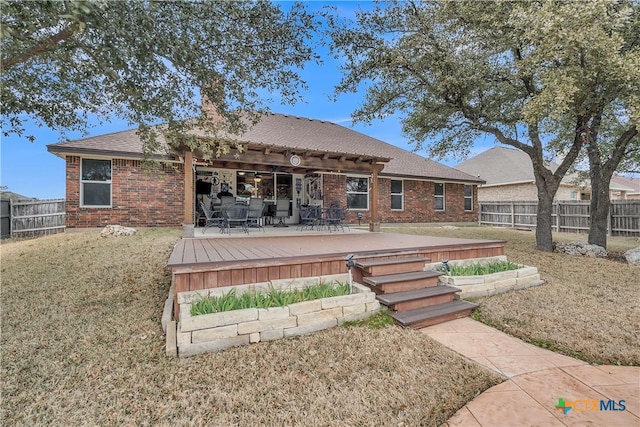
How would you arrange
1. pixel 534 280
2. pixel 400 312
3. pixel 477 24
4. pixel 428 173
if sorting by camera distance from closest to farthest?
pixel 400 312 → pixel 534 280 → pixel 477 24 → pixel 428 173

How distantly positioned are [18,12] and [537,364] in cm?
566

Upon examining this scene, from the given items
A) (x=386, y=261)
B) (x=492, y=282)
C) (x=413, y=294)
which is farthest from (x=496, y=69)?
(x=413, y=294)

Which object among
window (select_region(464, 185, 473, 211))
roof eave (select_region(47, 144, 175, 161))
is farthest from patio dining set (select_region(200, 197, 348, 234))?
window (select_region(464, 185, 473, 211))

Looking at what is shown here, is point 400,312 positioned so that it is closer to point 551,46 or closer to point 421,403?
point 421,403

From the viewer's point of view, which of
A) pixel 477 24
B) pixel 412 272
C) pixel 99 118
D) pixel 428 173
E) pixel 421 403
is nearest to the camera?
pixel 421 403

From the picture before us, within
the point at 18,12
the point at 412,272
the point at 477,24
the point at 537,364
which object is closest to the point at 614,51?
the point at 477,24

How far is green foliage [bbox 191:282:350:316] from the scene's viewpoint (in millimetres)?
3297

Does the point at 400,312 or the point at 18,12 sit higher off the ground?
the point at 18,12

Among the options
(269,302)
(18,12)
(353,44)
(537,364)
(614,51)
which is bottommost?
(537,364)

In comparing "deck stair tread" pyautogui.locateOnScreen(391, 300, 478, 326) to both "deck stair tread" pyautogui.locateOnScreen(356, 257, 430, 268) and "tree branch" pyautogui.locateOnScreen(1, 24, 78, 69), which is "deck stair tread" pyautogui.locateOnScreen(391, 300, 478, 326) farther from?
"tree branch" pyautogui.locateOnScreen(1, 24, 78, 69)

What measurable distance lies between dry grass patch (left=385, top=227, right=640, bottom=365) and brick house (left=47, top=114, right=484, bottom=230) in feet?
16.3

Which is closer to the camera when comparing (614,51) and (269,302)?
(269,302)

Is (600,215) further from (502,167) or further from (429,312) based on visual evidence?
(502,167)

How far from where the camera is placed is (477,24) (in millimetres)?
7254
